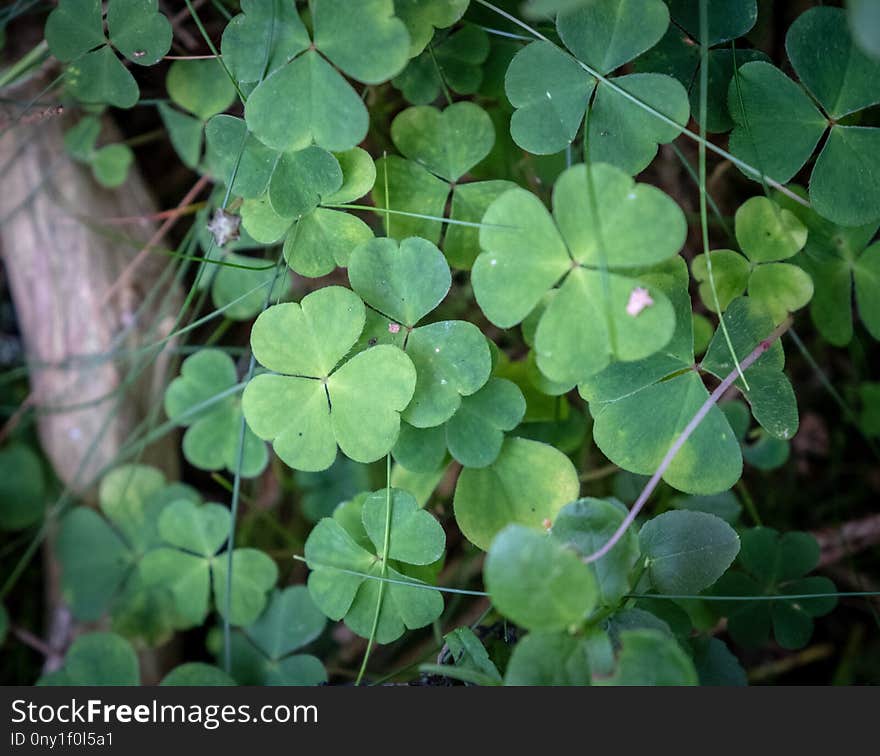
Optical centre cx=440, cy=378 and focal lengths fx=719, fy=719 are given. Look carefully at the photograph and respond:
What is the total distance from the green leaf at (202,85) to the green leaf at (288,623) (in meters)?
1.02

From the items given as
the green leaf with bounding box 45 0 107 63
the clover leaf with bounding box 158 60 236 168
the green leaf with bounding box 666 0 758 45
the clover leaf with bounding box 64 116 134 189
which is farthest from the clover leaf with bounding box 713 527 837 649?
the clover leaf with bounding box 64 116 134 189

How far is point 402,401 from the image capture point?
1114 mm

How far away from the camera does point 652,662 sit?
875mm

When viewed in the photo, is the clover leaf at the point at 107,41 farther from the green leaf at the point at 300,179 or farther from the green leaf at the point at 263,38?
the green leaf at the point at 300,179

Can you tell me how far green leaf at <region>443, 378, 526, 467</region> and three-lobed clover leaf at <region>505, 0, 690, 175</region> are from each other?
1.31 feet

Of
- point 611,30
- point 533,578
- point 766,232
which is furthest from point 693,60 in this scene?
point 533,578

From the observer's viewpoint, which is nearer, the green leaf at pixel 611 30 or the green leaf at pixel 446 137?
the green leaf at pixel 611 30

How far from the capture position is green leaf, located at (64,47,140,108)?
1269 millimetres

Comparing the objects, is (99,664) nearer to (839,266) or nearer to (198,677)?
(198,677)

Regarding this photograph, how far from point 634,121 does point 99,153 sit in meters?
1.30

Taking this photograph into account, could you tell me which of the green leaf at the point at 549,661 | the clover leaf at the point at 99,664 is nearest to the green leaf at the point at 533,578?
the green leaf at the point at 549,661

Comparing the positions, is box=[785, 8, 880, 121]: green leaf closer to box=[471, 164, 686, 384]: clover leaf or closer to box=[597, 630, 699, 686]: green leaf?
box=[471, 164, 686, 384]: clover leaf

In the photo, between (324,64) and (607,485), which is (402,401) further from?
(607,485)

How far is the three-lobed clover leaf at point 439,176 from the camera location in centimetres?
127
